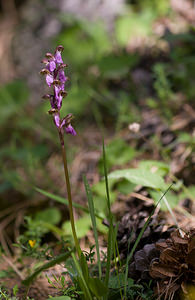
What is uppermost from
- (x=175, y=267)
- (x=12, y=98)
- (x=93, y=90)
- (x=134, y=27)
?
(x=134, y=27)

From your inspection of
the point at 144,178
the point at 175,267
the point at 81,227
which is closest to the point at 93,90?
the point at 81,227

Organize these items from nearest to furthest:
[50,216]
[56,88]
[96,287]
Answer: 1. [96,287]
2. [56,88]
3. [50,216]

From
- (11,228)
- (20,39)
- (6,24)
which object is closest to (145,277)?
(11,228)

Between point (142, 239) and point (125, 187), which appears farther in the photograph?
point (125, 187)

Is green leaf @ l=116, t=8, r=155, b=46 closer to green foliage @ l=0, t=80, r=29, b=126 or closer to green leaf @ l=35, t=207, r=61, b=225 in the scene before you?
green foliage @ l=0, t=80, r=29, b=126

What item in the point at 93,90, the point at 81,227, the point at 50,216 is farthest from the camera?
the point at 93,90

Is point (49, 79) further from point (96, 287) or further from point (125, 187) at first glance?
point (125, 187)

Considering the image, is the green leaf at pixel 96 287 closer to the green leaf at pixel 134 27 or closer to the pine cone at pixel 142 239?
the pine cone at pixel 142 239
